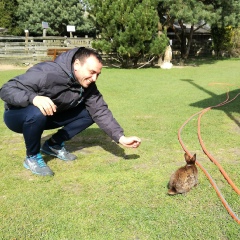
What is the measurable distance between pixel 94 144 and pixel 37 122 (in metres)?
1.46

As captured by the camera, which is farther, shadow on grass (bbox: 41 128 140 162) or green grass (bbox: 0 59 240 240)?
shadow on grass (bbox: 41 128 140 162)

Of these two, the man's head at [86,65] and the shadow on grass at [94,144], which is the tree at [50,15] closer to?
the shadow on grass at [94,144]

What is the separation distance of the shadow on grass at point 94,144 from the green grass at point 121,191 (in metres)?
0.01

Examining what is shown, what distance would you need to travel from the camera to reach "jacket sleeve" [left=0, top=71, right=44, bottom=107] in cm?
280

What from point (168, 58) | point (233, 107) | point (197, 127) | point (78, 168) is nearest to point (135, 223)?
point (78, 168)

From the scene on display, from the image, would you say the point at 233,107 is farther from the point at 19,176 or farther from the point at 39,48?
the point at 39,48

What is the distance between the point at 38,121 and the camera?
2.94 meters

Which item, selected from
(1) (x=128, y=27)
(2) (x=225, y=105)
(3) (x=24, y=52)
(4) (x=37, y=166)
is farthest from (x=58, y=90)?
(3) (x=24, y=52)

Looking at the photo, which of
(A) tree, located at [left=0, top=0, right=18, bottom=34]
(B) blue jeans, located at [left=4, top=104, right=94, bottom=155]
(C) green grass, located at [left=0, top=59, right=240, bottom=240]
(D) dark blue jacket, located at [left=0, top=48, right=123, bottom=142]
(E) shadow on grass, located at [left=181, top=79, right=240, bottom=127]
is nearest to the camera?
(C) green grass, located at [left=0, top=59, right=240, bottom=240]

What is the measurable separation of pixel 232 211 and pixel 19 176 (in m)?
2.03

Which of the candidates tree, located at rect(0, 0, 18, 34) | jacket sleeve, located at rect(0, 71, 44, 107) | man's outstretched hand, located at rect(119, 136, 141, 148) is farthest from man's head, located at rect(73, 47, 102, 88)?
tree, located at rect(0, 0, 18, 34)

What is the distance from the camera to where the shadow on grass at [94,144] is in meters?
3.89

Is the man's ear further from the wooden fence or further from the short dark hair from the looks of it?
the wooden fence

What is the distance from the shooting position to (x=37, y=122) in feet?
9.65
